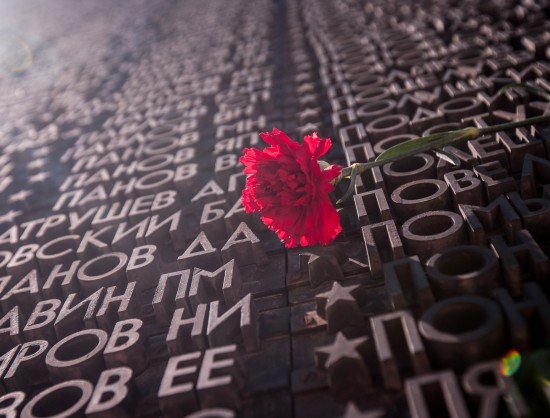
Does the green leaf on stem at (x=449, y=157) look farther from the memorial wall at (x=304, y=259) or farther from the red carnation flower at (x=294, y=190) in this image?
the red carnation flower at (x=294, y=190)

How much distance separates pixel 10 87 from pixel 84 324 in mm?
9125

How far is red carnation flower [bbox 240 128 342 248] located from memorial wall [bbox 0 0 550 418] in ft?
0.93

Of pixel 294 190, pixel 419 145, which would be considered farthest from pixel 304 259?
pixel 419 145

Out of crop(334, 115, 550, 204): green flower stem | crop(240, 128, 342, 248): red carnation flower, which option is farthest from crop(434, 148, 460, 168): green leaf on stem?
crop(240, 128, 342, 248): red carnation flower

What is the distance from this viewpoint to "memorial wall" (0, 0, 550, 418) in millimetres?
1798

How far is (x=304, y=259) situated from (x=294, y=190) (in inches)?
20.0

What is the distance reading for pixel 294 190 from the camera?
2168 millimetres

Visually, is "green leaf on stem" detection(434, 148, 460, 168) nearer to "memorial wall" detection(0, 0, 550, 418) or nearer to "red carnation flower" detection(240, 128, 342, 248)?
"memorial wall" detection(0, 0, 550, 418)

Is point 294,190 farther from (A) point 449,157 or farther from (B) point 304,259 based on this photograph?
(A) point 449,157

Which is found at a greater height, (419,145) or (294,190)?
(294,190)

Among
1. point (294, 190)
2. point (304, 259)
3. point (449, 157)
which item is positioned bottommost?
point (304, 259)

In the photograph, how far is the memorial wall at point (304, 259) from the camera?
70.8 inches

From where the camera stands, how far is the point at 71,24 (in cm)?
1523

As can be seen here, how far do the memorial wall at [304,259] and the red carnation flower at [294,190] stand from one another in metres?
0.28
